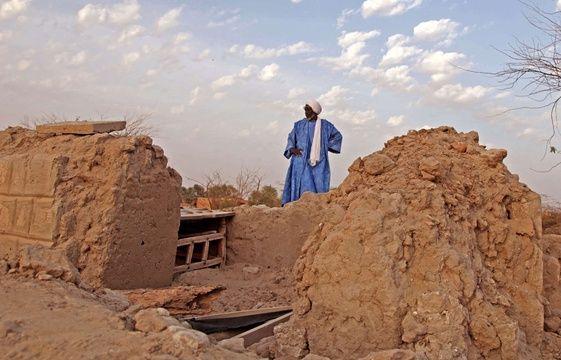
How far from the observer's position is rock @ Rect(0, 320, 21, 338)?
2.41 meters

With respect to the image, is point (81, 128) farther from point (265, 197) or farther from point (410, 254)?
point (265, 197)

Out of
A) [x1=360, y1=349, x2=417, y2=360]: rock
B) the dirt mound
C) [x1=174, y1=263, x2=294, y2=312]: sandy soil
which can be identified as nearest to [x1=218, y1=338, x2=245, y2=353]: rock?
[x1=360, y1=349, x2=417, y2=360]: rock

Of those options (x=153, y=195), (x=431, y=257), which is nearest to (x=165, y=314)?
(x=431, y=257)

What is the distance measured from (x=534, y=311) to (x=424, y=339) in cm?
88

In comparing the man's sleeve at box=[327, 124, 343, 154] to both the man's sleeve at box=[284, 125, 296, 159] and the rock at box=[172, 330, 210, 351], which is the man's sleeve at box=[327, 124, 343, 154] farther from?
the rock at box=[172, 330, 210, 351]

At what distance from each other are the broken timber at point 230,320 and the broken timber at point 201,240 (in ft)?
5.77

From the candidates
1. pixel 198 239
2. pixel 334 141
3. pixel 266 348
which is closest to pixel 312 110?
pixel 334 141

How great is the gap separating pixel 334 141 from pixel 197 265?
2.98 meters

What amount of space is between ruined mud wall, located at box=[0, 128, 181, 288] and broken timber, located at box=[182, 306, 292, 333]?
1095 millimetres

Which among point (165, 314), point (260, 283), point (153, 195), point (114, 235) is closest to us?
point (165, 314)

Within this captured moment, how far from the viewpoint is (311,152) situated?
8062mm

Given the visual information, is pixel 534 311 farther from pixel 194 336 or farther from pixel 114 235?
pixel 114 235

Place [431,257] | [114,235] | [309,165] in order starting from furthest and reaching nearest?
[309,165], [114,235], [431,257]

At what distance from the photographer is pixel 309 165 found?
813cm
